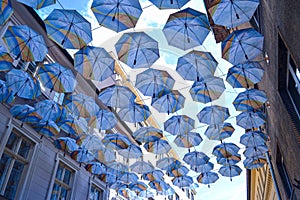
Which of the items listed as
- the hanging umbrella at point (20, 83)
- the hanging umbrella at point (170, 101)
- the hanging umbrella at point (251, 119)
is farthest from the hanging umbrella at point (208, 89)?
the hanging umbrella at point (20, 83)

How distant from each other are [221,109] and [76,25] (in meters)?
5.25

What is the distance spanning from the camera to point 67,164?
439 inches

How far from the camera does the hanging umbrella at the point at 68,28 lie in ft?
18.9

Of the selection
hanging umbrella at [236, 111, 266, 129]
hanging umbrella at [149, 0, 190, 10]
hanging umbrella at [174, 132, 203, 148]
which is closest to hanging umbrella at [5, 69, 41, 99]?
hanging umbrella at [149, 0, 190, 10]

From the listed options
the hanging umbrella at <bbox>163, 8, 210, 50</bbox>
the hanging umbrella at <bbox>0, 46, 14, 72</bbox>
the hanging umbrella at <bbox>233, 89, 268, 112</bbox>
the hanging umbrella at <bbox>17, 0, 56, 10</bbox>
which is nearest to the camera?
the hanging umbrella at <bbox>17, 0, 56, 10</bbox>

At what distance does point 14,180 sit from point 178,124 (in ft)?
19.9

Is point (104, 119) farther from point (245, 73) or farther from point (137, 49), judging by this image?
point (245, 73)

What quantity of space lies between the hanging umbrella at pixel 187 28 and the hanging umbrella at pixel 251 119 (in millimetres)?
3887

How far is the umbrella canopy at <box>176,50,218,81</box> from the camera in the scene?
6.39m

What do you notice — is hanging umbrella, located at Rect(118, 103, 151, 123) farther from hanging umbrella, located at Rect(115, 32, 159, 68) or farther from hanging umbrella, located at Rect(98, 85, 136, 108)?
hanging umbrella, located at Rect(115, 32, 159, 68)

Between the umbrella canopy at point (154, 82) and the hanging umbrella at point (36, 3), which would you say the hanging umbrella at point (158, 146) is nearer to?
the umbrella canopy at point (154, 82)

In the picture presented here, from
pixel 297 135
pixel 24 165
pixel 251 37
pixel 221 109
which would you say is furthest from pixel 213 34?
pixel 24 165

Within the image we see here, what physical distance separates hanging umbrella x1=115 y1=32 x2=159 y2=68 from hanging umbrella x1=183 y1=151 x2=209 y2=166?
5166 millimetres

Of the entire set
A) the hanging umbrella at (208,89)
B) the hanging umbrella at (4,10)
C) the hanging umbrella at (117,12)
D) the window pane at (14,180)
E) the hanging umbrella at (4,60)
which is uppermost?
the hanging umbrella at (4,60)
